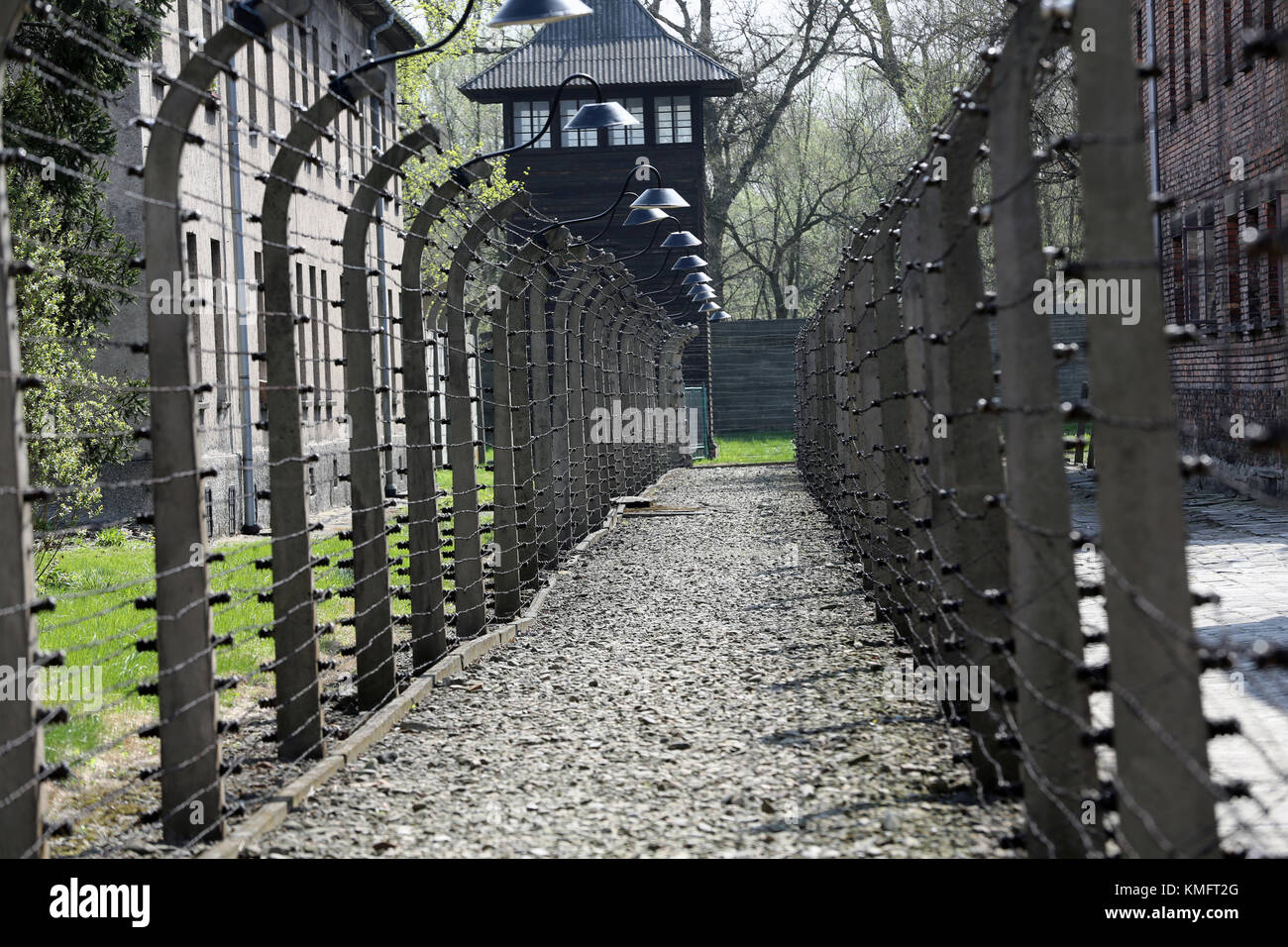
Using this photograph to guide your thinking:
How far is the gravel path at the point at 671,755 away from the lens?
5508 mm

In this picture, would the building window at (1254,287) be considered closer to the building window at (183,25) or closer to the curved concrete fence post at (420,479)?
the building window at (183,25)

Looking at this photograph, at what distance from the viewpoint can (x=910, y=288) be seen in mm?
7758

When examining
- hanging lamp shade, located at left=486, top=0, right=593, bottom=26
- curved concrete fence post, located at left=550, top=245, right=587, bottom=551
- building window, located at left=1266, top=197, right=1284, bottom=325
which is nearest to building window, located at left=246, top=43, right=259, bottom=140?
curved concrete fence post, located at left=550, top=245, right=587, bottom=551

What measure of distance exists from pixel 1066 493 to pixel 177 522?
8.96 ft

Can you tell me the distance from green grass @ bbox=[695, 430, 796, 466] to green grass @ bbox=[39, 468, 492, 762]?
70.0 feet

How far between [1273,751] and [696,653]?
396 cm

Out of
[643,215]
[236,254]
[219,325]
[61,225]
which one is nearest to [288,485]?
A: [61,225]

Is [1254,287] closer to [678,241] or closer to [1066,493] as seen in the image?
[678,241]

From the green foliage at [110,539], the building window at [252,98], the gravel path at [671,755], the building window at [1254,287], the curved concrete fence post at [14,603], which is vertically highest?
the building window at [252,98]

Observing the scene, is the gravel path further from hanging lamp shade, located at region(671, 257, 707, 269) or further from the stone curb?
hanging lamp shade, located at region(671, 257, 707, 269)

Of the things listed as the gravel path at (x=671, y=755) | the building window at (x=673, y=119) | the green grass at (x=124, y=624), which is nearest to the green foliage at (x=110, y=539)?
the green grass at (x=124, y=624)

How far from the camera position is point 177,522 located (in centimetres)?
555

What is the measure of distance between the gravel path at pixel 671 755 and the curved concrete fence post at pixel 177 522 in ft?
0.98
